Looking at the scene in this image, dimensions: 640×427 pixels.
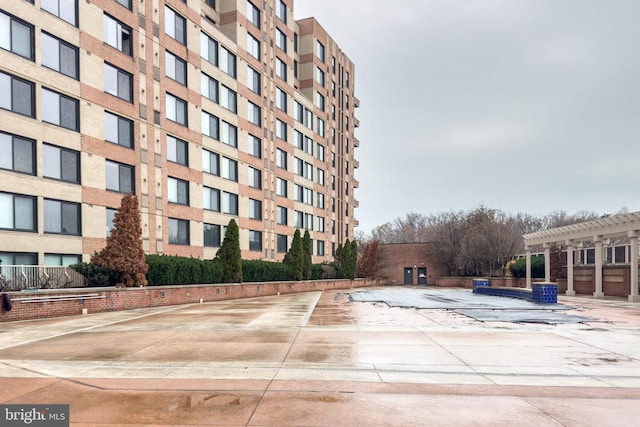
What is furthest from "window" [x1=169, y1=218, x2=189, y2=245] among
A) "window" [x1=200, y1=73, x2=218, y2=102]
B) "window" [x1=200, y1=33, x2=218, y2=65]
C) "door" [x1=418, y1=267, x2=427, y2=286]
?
"door" [x1=418, y1=267, x2=427, y2=286]

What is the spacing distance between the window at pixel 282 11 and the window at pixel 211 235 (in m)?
24.1

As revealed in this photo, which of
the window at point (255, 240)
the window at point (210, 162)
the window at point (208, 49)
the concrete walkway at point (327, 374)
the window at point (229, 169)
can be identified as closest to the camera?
the concrete walkway at point (327, 374)

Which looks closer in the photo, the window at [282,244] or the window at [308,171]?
the window at [282,244]

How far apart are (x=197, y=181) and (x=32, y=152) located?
11921 mm

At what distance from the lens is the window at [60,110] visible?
23.1 m

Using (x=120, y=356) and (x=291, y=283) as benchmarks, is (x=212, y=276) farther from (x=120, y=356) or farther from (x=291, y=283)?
(x=120, y=356)

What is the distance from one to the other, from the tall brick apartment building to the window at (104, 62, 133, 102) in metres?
0.08

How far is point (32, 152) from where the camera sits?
22.5 meters

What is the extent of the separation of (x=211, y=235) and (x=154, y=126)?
930 centimetres

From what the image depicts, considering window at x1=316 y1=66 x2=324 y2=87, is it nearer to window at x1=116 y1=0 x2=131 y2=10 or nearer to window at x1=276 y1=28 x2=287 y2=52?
window at x1=276 y1=28 x2=287 y2=52

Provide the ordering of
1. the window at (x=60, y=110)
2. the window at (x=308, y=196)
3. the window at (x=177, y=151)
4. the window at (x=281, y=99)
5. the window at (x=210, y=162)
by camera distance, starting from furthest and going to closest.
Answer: the window at (x=308, y=196), the window at (x=281, y=99), the window at (x=210, y=162), the window at (x=177, y=151), the window at (x=60, y=110)

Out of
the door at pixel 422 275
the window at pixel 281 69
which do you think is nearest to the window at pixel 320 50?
the window at pixel 281 69

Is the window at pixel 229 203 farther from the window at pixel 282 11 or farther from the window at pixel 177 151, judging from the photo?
the window at pixel 282 11

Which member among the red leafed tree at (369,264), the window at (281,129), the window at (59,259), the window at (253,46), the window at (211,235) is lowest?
the red leafed tree at (369,264)
